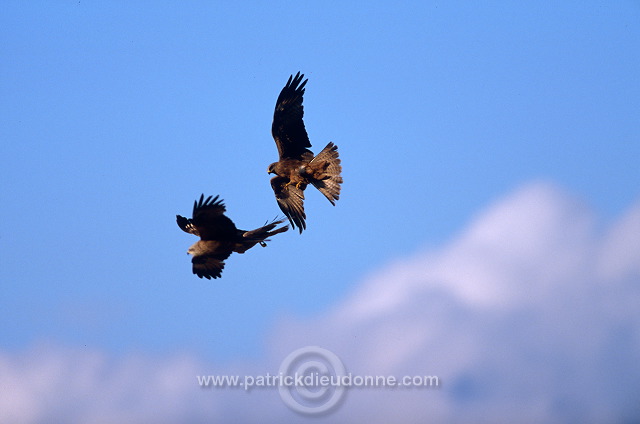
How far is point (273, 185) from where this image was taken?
13594 millimetres

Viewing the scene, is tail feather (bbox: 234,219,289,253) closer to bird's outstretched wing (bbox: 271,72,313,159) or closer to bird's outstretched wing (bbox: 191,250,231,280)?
bird's outstretched wing (bbox: 191,250,231,280)

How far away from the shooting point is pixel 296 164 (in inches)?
533

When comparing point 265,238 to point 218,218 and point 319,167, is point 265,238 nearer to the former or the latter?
point 218,218

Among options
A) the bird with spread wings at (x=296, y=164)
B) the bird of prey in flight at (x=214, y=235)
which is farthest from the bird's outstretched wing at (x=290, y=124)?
the bird of prey in flight at (x=214, y=235)

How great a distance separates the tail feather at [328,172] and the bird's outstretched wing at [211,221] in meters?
2.43

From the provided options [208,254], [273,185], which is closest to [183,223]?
[208,254]

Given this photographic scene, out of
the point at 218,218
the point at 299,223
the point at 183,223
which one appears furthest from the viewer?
the point at 299,223

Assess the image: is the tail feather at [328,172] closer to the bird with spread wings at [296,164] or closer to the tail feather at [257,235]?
the bird with spread wings at [296,164]

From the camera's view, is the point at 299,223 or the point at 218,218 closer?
the point at 218,218

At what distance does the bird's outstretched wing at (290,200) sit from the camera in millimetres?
13438

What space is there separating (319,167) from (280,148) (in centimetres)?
69

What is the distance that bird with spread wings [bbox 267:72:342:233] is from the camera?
44.3ft

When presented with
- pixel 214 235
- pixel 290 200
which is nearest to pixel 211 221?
pixel 214 235

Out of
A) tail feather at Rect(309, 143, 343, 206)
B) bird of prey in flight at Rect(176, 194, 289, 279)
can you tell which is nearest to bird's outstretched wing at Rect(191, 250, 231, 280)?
bird of prey in flight at Rect(176, 194, 289, 279)
